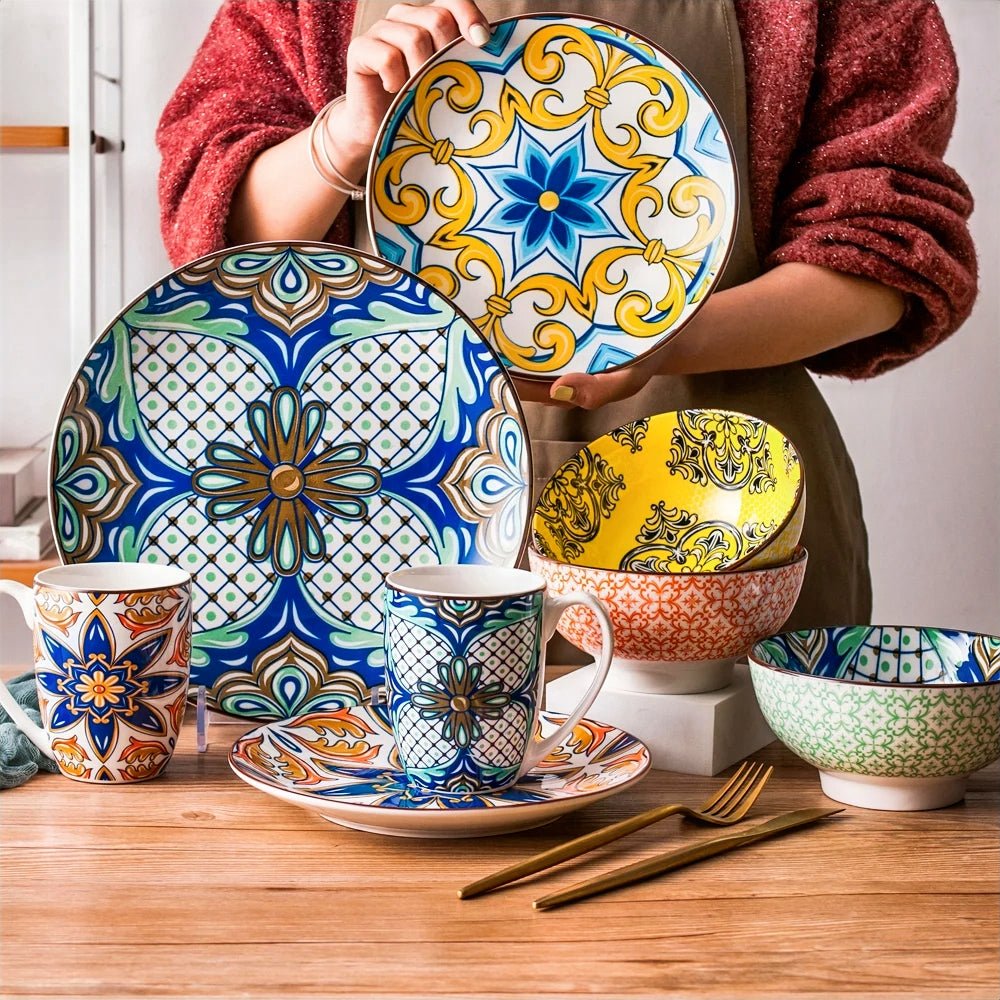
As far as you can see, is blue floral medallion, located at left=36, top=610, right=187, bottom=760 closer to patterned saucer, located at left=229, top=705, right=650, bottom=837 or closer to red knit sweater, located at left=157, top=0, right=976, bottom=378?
patterned saucer, located at left=229, top=705, right=650, bottom=837

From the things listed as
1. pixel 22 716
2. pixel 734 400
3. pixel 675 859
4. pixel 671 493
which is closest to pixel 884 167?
pixel 734 400

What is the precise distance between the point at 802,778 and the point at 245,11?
91 centimetres

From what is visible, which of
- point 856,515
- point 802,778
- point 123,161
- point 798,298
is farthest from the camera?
point 123,161

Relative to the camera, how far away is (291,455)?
817mm

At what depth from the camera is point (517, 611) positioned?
629 millimetres

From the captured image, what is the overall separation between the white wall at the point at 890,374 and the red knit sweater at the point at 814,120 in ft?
2.79

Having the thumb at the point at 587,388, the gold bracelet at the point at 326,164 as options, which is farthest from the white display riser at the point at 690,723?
the gold bracelet at the point at 326,164

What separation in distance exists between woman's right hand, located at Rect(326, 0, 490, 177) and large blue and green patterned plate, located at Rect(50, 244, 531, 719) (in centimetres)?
21

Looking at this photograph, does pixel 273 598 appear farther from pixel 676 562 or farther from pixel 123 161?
pixel 123 161

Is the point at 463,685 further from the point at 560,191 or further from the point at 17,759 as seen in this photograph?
the point at 560,191

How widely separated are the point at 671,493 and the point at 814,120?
0.46 meters

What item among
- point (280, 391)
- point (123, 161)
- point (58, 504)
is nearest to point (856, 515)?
point (280, 391)

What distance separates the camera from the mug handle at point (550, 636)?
664 millimetres

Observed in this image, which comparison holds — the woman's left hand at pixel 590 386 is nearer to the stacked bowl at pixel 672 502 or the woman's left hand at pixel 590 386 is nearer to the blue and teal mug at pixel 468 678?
the stacked bowl at pixel 672 502
